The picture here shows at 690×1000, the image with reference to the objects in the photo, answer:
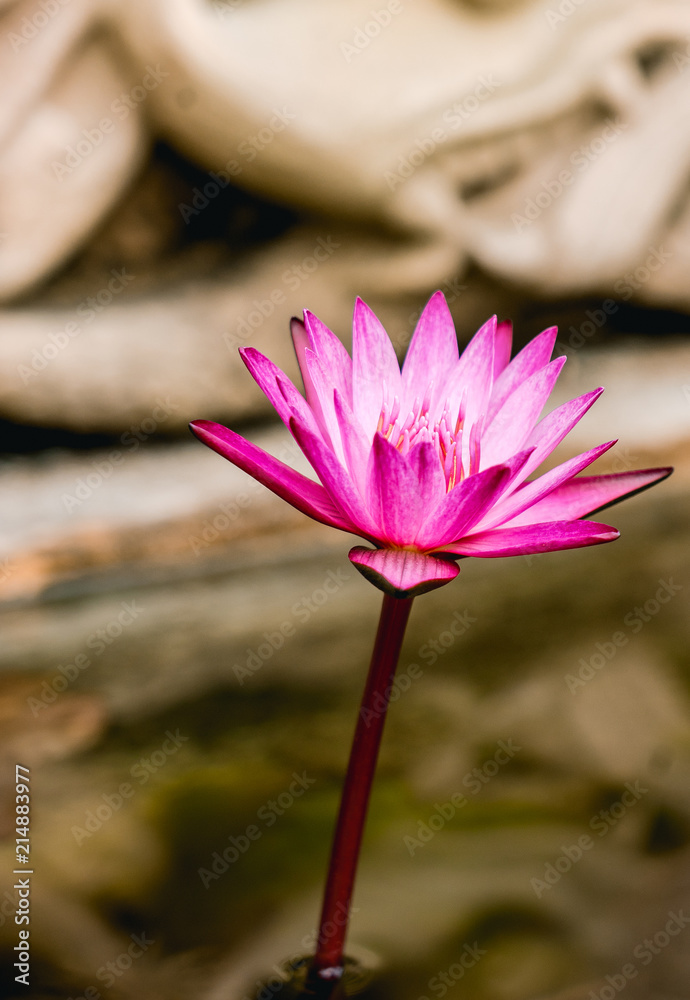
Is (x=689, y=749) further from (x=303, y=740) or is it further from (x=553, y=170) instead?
(x=553, y=170)

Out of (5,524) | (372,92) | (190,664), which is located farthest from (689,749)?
(372,92)

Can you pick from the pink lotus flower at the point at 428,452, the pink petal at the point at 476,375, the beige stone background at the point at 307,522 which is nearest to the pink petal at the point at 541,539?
the pink lotus flower at the point at 428,452

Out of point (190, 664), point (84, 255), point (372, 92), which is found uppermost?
point (372, 92)

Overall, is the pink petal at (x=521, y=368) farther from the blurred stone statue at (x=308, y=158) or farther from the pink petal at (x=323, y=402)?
the blurred stone statue at (x=308, y=158)

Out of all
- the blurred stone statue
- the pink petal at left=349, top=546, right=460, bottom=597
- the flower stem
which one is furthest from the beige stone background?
the pink petal at left=349, top=546, right=460, bottom=597

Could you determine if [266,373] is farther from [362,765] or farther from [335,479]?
[362,765]

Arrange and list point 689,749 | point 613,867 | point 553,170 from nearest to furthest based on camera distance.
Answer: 1. point 613,867
2. point 689,749
3. point 553,170
